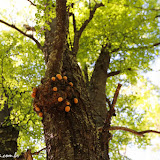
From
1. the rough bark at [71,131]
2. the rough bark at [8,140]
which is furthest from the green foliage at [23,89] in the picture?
the rough bark at [71,131]

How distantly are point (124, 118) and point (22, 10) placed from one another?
7.11m

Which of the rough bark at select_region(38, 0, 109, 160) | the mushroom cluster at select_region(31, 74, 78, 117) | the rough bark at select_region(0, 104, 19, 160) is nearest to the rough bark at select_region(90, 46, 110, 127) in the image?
the rough bark at select_region(38, 0, 109, 160)

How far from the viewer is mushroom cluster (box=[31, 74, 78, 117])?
240cm

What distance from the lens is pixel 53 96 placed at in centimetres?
240

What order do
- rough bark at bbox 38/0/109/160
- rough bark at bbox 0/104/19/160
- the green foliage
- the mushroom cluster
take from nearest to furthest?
1. rough bark at bbox 38/0/109/160
2. the mushroom cluster
3. rough bark at bbox 0/104/19/160
4. the green foliage

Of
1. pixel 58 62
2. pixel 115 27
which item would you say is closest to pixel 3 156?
pixel 58 62

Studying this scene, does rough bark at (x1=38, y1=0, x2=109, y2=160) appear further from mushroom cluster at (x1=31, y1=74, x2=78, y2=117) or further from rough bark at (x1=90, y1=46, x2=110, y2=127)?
rough bark at (x1=90, y1=46, x2=110, y2=127)

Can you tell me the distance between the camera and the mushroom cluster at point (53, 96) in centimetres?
240

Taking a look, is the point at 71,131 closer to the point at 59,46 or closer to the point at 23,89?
the point at 59,46

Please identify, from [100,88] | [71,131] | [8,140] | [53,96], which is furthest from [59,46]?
[8,140]

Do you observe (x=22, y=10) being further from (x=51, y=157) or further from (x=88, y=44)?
(x=51, y=157)

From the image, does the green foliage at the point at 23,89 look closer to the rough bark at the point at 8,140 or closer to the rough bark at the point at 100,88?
the rough bark at the point at 8,140

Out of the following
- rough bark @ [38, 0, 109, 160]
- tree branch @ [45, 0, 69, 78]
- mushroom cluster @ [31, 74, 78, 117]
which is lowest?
rough bark @ [38, 0, 109, 160]

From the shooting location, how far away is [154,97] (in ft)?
30.4
